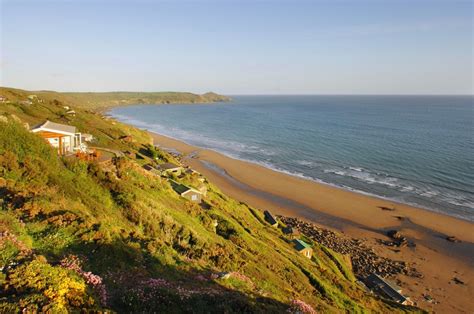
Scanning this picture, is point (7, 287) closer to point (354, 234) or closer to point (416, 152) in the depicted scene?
point (354, 234)

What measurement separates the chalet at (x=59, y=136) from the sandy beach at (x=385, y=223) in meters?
25.6

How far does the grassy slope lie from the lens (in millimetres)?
9273

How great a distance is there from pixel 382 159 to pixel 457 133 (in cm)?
4674

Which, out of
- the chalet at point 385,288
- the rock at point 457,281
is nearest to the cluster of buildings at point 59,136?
the chalet at point 385,288

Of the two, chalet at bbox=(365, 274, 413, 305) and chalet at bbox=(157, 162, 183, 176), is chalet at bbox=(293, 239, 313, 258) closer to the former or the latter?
chalet at bbox=(365, 274, 413, 305)

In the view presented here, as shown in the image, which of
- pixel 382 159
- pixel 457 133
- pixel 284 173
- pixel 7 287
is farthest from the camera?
pixel 457 133

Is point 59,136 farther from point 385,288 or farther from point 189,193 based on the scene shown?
point 385,288

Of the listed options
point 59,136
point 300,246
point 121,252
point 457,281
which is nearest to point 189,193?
point 300,246

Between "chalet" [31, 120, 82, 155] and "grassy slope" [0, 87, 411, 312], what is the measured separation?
7.21 meters

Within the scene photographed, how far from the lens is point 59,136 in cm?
2933

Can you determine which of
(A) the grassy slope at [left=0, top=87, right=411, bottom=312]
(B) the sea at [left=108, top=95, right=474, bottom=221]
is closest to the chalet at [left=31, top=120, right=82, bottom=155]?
(A) the grassy slope at [left=0, top=87, right=411, bottom=312]

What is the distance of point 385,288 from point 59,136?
31742mm

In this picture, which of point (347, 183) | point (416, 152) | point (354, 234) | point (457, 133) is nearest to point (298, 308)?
point (354, 234)

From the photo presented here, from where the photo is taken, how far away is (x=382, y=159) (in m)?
68.9
